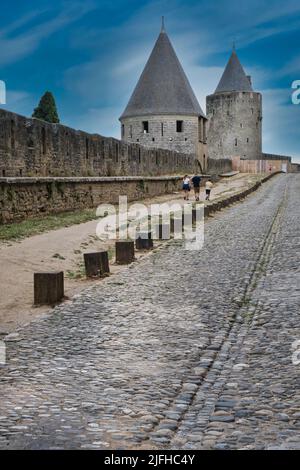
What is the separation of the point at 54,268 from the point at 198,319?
4798mm

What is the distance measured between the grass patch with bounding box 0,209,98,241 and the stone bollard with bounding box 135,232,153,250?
2.49 m

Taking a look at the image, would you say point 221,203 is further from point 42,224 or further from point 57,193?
point 42,224

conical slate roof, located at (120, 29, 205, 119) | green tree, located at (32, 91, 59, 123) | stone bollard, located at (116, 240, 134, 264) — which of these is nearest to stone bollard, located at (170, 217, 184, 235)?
stone bollard, located at (116, 240, 134, 264)

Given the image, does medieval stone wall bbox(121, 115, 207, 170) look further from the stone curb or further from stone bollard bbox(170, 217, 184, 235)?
stone bollard bbox(170, 217, 184, 235)

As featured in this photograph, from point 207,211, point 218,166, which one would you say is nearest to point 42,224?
point 207,211

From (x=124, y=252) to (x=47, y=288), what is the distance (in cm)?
363

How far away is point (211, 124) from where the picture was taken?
85688 mm

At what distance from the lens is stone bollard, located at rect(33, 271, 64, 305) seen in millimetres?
7438

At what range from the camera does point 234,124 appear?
83.4m

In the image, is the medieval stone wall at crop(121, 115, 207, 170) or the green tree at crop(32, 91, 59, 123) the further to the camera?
the medieval stone wall at crop(121, 115, 207, 170)

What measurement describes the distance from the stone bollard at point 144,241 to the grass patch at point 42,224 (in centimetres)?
249

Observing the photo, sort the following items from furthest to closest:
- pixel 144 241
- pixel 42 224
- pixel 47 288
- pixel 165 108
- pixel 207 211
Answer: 1. pixel 165 108
2. pixel 207 211
3. pixel 42 224
4. pixel 144 241
5. pixel 47 288

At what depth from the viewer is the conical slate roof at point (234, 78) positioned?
3260 inches
